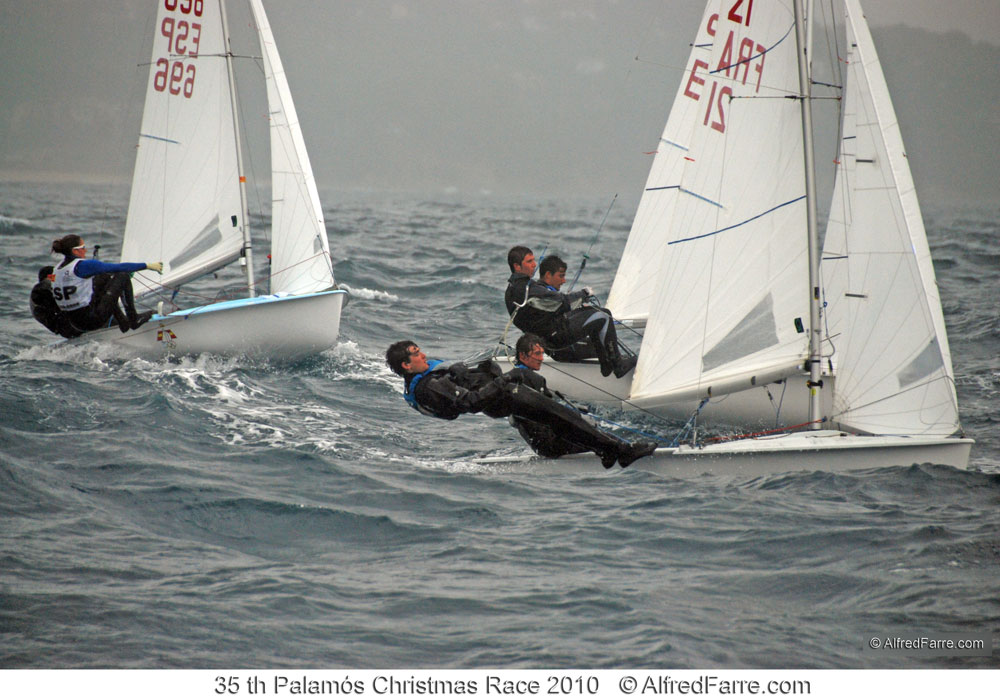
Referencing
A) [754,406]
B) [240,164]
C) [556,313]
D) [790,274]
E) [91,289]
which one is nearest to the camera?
[790,274]

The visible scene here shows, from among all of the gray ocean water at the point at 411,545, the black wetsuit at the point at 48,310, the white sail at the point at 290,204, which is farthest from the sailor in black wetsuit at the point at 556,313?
the black wetsuit at the point at 48,310

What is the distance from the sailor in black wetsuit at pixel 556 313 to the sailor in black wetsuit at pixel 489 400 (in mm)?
1772

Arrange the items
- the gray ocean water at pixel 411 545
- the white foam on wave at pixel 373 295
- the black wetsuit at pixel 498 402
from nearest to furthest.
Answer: the gray ocean water at pixel 411 545 → the black wetsuit at pixel 498 402 → the white foam on wave at pixel 373 295

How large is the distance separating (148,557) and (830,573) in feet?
9.42

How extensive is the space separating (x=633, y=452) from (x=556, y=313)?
2079mm

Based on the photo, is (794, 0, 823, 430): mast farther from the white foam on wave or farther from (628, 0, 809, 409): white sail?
the white foam on wave

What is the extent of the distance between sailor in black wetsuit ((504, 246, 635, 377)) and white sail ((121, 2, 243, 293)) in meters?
3.14

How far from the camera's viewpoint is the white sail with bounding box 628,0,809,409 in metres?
5.69

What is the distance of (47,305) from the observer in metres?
8.00

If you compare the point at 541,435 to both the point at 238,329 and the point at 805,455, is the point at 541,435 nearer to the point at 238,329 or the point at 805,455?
the point at 805,455

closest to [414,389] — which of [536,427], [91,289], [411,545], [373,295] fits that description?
[536,427]

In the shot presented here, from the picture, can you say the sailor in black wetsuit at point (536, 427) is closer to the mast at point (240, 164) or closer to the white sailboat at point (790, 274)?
the white sailboat at point (790, 274)

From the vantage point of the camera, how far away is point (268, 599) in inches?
158

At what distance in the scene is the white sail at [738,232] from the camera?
224 inches
